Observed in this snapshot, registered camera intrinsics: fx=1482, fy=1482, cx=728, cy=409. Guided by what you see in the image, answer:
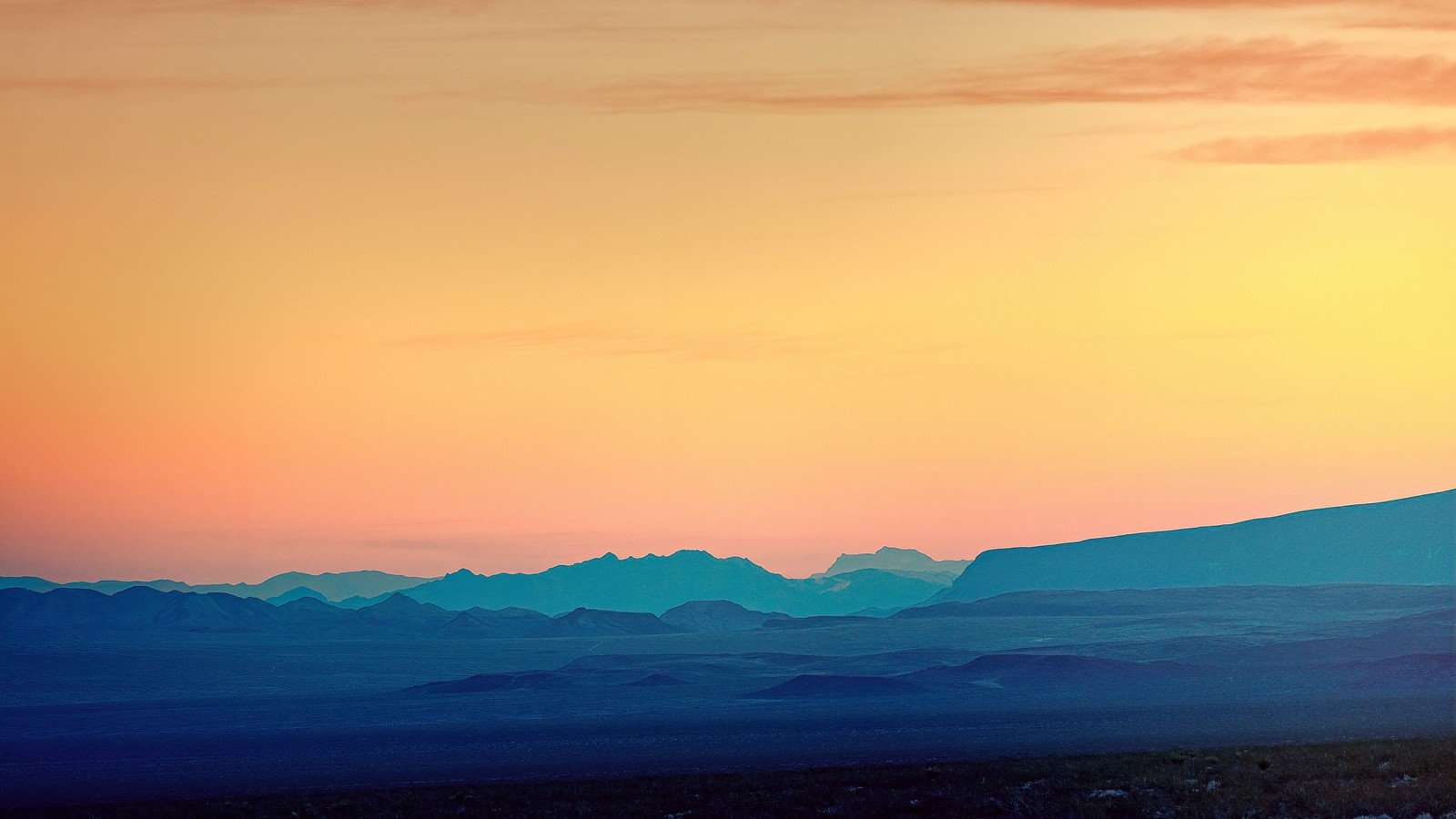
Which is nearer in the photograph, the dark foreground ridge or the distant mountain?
the dark foreground ridge

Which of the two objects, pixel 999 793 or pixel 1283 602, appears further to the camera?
pixel 1283 602

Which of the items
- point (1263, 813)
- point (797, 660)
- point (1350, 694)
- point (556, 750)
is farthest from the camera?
point (797, 660)

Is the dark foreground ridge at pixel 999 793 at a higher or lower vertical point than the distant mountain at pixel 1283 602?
lower

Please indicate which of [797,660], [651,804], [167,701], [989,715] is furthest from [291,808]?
[797,660]

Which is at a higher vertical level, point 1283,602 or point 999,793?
point 1283,602

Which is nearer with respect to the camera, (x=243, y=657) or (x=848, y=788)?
(x=848, y=788)

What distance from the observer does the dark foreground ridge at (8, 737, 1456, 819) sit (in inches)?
1125

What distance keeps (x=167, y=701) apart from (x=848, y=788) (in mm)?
104066

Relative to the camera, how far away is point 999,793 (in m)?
32.7

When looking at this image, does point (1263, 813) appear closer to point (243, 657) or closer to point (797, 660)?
point (797, 660)

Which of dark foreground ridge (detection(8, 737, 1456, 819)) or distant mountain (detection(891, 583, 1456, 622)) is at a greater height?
distant mountain (detection(891, 583, 1456, 622))

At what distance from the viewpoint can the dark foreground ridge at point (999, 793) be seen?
28562 mm

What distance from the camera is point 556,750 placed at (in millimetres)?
64375

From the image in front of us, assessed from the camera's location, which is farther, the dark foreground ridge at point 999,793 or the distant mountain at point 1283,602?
the distant mountain at point 1283,602
